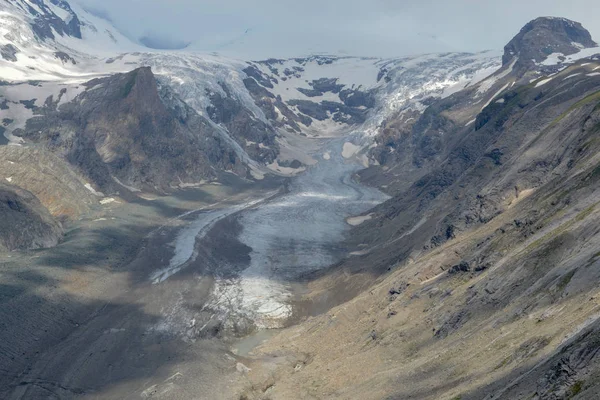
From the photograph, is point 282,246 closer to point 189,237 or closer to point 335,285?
point 189,237

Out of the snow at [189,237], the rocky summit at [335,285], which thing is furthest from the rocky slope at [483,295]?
the snow at [189,237]

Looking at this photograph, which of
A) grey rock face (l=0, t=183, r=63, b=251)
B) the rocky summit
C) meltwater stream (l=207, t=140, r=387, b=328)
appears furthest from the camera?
grey rock face (l=0, t=183, r=63, b=251)

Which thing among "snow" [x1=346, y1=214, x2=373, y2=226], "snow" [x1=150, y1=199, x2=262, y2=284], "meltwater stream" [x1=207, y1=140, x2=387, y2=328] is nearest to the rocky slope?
"meltwater stream" [x1=207, y1=140, x2=387, y2=328]

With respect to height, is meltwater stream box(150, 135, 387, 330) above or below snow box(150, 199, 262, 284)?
below

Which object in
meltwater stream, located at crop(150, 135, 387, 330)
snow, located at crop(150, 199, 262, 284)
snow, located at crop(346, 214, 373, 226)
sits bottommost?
snow, located at crop(346, 214, 373, 226)

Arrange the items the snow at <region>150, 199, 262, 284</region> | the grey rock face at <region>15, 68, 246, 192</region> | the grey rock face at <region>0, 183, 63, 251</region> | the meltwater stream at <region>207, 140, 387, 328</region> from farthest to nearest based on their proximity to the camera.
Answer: the grey rock face at <region>15, 68, 246, 192</region> → the grey rock face at <region>0, 183, 63, 251</region> → the snow at <region>150, 199, 262, 284</region> → the meltwater stream at <region>207, 140, 387, 328</region>

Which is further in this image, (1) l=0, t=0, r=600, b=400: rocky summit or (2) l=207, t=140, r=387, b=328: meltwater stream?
(2) l=207, t=140, r=387, b=328: meltwater stream

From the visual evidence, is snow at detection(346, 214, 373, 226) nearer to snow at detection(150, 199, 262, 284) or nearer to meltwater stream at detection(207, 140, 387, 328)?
meltwater stream at detection(207, 140, 387, 328)

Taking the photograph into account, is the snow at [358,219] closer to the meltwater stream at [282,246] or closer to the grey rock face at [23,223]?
the meltwater stream at [282,246]
